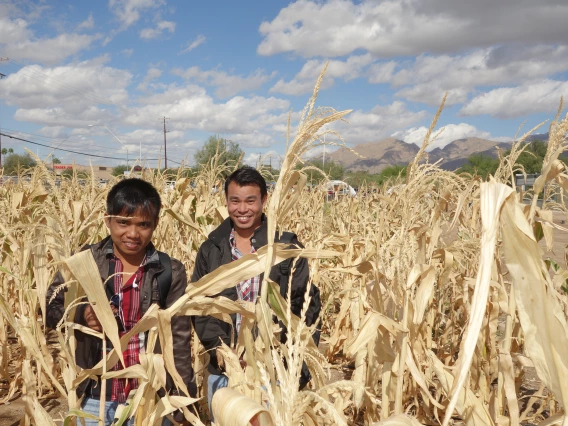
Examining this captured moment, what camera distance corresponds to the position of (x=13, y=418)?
9.73 ft

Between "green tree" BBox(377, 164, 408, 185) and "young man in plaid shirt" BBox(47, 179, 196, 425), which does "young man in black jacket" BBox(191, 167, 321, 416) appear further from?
"green tree" BBox(377, 164, 408, 185)

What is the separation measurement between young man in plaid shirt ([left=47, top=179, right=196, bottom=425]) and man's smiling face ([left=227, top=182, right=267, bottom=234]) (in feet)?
1.57

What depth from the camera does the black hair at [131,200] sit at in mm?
1940

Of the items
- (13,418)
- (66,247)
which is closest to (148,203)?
(66,247)

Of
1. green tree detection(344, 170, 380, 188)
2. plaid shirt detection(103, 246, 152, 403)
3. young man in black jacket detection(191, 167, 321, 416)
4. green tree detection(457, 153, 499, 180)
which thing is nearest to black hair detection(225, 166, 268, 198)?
young man in black jacket detection(191, 167, 321, 416)

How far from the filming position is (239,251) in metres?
2.41

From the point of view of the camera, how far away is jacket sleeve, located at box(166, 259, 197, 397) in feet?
6.41

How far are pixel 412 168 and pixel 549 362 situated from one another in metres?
1.04

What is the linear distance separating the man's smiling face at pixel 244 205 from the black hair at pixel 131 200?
1.51 ft

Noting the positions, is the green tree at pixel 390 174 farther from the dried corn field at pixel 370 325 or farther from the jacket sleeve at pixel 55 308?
the jacket sleeve at pixel 55 308

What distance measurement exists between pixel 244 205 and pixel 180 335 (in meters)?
0.72

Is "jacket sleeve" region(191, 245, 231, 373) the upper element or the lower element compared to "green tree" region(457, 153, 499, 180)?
lower

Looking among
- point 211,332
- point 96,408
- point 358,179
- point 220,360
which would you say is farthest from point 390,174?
point 96,408

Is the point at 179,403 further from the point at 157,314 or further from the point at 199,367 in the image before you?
the point at 199,367
